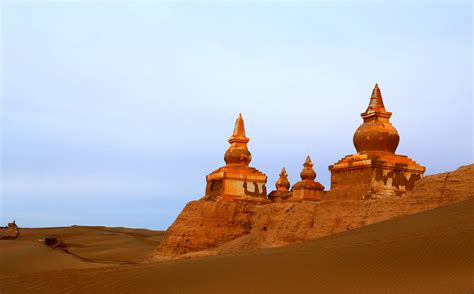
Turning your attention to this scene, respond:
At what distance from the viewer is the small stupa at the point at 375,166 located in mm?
18328

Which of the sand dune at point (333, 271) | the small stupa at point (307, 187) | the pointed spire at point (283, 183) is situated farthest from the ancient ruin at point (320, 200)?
the pointed spire at point (283, 183)

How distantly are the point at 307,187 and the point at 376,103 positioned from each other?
10848mm

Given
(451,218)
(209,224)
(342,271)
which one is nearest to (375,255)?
(342,271)

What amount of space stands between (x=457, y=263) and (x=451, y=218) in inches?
101

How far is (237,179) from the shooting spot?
23.5m

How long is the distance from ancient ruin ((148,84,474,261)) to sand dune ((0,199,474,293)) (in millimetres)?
2430

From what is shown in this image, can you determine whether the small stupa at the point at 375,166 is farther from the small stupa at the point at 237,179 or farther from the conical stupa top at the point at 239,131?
the conical stupa top at the point at 239,131

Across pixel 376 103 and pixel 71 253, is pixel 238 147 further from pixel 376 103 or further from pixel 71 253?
pixel 71 253

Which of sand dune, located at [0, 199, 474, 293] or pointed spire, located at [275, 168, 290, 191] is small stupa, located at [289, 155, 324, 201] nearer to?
pointed spire, located at [275, 168, 290, 191]

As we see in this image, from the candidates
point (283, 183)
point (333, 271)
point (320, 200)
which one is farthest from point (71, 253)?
point (333, 271)

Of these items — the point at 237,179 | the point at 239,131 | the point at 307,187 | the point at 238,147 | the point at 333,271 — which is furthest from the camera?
the point at 307,187

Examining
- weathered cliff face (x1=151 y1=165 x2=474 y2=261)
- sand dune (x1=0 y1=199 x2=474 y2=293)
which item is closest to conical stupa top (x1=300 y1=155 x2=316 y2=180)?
weathered cliff face (x1=151 y1=165 x2=474 y2=261)

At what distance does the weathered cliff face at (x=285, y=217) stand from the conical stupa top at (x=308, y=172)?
29.4ft

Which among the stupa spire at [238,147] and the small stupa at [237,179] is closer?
the small stupa at [237,179]
